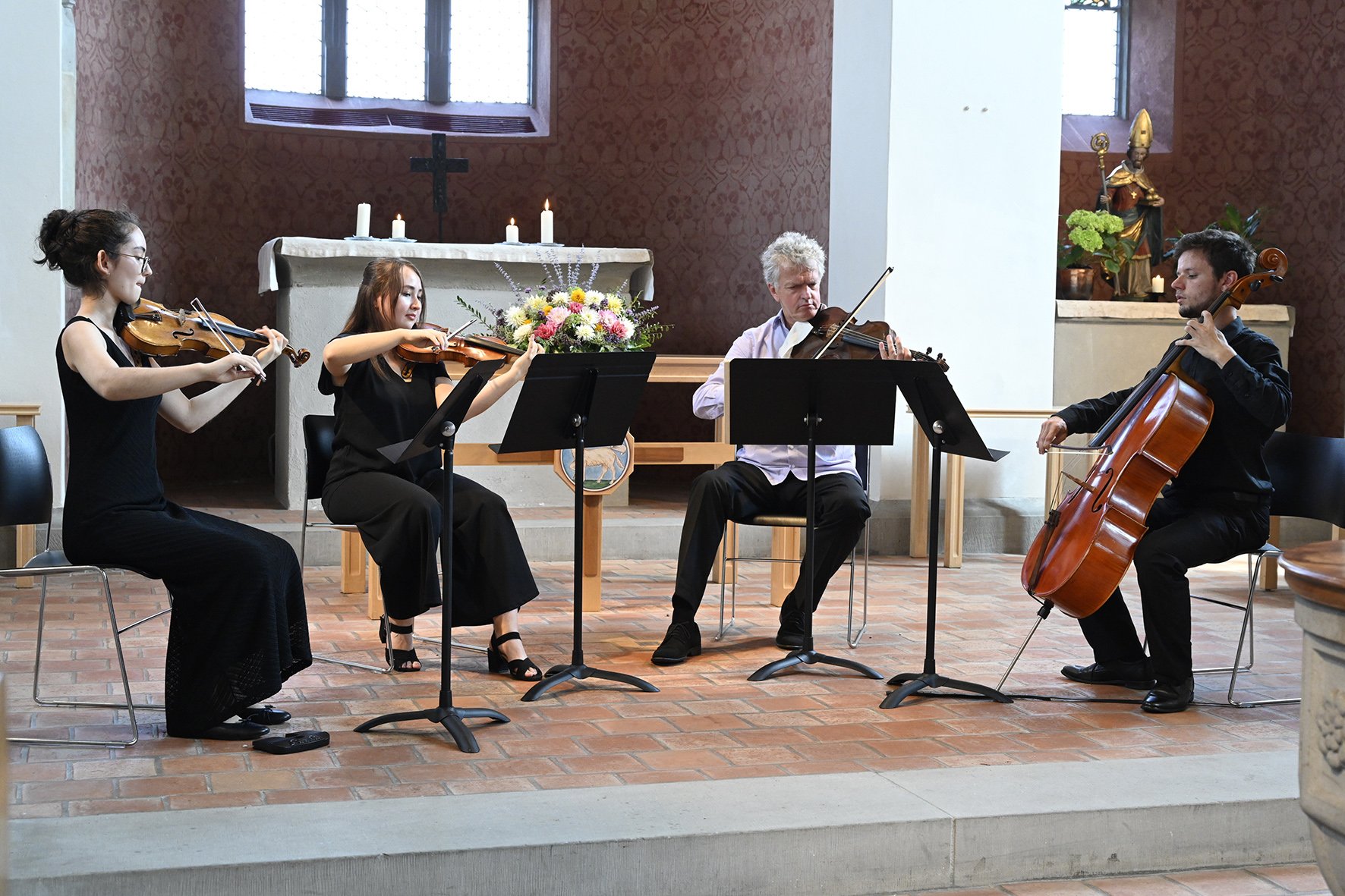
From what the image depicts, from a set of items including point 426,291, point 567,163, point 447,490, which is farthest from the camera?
point 567,163

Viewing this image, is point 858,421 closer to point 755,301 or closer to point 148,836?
point 148,836

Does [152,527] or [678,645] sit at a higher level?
[152,527]

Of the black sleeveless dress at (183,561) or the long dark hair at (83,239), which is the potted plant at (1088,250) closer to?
the black sleeveless dress at (183,561)

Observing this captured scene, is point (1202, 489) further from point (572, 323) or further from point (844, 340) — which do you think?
point (572, 323)

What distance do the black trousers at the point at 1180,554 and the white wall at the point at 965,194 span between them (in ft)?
9.04

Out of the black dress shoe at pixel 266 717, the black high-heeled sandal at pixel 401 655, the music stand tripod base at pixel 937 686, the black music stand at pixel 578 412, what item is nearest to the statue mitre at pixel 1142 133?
the music stand tripod base at pixel 937 686

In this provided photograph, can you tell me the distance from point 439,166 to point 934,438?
14.5 ft

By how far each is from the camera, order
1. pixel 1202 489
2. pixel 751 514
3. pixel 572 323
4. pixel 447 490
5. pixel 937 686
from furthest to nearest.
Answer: pixel 572 323 → pixel 751 514 → pixel 1202 489 → pixel 937 686 → pixel 447 490

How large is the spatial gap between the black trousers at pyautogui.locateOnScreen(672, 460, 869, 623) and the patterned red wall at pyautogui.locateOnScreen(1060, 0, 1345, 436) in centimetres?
391

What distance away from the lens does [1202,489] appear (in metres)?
3.85

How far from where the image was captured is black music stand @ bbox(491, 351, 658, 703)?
347 centimetres

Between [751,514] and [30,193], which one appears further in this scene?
[30,193]

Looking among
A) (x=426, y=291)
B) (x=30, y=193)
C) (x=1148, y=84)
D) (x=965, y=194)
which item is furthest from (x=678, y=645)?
(x=1148, y=84)

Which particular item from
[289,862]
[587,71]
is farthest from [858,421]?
[587,71]
